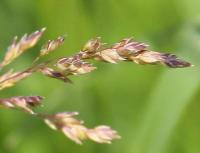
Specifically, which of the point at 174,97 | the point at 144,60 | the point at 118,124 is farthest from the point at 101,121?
the point at 144,60

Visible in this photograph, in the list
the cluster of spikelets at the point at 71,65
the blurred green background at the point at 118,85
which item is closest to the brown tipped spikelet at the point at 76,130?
the cluster of spikelets at the point at 71,65

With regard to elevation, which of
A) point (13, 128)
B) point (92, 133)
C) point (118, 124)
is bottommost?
point (92, 133)

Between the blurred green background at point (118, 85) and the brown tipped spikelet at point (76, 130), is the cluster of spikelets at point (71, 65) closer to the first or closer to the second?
the brown tipped spikelet at point (76, 130)

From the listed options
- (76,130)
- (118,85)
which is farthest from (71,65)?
(118,85)

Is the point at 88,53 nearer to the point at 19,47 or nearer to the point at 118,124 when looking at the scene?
the point at 19,47

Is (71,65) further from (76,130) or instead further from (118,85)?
(118,85)

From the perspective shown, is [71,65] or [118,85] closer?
[71,65]

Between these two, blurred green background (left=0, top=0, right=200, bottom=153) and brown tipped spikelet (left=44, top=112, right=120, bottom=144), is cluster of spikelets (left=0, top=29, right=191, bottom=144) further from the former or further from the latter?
blurred green background (left=0, top=0, right=200, bottom=153)
